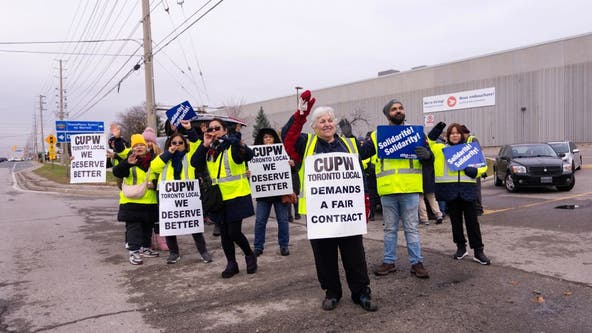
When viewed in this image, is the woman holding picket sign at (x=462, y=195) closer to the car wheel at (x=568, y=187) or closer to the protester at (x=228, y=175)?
the protester at (x=228, y=175)

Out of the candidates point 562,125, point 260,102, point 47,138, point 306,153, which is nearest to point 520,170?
point 306,153

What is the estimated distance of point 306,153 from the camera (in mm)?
4309

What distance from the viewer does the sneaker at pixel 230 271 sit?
5.44 metres

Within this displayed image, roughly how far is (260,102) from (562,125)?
46.2 meters

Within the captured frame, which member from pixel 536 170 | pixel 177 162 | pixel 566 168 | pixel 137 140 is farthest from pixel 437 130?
pixel 566 168

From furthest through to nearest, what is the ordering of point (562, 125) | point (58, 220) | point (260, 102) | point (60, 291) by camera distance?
point (260, 102) → point (562, 125) → point (58, 220) → point (60, 291)

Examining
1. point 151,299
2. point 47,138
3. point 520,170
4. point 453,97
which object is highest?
point 453,97

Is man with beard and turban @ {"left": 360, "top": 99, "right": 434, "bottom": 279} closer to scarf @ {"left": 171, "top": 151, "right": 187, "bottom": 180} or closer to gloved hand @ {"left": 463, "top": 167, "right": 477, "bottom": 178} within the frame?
gloved hand @ {"left": 463, "top": 167, "right": 477, "bottom": 178}

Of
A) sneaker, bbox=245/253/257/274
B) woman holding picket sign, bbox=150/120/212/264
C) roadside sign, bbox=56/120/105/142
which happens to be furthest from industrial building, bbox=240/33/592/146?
sneaker, bbox=245/253/257/274

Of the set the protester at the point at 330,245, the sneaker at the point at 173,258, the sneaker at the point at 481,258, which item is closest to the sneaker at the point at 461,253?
the sneaker at the point at 481,258

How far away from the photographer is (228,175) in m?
5.34

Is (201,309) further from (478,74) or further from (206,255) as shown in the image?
(478,74)

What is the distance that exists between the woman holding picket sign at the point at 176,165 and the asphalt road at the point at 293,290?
0.68 feet

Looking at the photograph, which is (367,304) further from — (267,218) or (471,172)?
(267,218)
